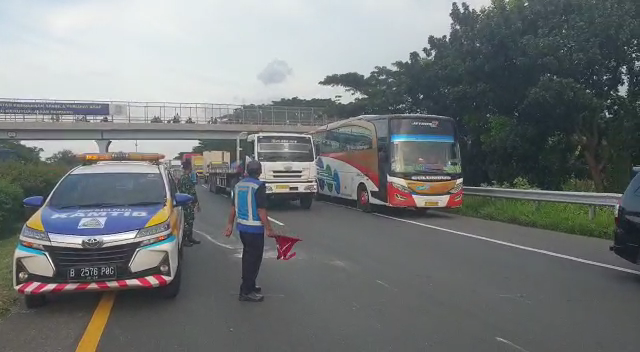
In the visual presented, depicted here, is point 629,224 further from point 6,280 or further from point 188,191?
point 6,280

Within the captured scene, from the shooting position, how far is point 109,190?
7938 mm

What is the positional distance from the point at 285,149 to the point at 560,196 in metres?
9.10

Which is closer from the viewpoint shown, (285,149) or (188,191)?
(188,191)

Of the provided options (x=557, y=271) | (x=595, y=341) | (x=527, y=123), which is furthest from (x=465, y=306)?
(x=527, y=123)

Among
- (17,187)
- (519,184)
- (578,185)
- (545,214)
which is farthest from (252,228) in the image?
(578,185)

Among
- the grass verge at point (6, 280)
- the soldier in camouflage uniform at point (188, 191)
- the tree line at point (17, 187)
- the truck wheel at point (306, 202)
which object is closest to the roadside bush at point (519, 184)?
the truck wheel at point (306, 202)

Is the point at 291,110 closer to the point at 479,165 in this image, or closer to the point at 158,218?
the point at 479,165

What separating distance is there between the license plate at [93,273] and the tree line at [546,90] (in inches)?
621

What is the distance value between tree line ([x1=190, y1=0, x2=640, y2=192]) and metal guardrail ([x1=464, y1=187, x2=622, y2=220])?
132 inches

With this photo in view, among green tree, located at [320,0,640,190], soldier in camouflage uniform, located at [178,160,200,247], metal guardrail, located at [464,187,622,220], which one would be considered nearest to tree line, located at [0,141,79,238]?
soldier in camouflage uniform, located at [178,160,200,247]

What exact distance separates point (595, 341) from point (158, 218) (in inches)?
188

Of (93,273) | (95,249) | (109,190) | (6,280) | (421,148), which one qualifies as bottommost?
(6,280)

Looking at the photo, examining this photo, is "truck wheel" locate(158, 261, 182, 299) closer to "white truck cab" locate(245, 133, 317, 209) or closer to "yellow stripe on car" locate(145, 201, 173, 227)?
"yellow stripe on car" locate(145, 201, 173, 227)

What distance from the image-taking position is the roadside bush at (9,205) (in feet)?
39.7
